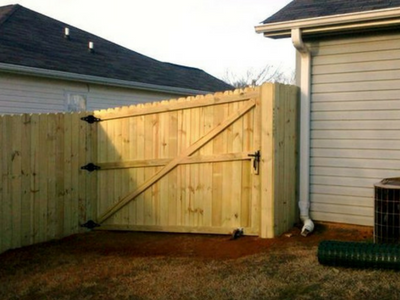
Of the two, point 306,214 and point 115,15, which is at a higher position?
point 115,15

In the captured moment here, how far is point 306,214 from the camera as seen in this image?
22.1ft

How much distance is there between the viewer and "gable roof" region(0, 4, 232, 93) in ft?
35.3

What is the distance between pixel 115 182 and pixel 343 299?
173 inches

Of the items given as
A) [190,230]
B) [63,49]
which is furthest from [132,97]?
[190,230]

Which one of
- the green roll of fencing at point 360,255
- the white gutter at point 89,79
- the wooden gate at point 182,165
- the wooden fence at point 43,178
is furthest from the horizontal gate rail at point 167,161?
the white gutter at point 89,79

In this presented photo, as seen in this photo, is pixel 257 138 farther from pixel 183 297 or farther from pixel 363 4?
pixel 183 297

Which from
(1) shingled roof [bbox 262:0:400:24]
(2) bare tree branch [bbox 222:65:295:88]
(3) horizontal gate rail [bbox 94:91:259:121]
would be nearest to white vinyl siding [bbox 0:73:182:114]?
(3) horizontal gate rail [bbox 94:91:259:121]

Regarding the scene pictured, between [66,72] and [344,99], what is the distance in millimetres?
6822

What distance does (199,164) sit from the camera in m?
6.77

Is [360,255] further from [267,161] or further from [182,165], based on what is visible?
[182,165]

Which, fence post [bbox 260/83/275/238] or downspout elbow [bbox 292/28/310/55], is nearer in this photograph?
fence post [bbox 260/83/275/238]

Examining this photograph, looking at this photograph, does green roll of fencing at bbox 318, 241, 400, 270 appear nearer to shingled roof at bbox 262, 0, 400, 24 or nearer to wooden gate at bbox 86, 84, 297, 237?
wooden gate at bbox 86, 84, 297, 237

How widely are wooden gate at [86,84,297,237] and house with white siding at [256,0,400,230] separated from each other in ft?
1.15

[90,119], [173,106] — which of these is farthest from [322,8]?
[90,119]
